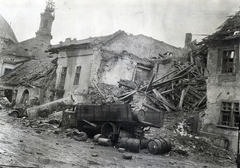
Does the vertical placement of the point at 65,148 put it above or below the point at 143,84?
below

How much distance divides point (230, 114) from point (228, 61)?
308cm

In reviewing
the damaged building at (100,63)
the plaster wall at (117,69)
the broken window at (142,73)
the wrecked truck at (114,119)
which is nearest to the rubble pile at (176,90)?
the plaster wall at (117,69)

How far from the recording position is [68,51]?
79.8ft

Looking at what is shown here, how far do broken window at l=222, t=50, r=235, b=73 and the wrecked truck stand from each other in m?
4.88

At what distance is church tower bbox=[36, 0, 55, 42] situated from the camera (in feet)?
148

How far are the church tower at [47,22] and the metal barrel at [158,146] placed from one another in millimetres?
37758

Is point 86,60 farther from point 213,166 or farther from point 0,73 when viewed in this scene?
point 0,73

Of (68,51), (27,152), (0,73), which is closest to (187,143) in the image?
(27,152)

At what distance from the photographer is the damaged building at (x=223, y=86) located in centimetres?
1380

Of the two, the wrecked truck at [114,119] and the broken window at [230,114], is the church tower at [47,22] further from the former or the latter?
the broken window at [230,114]

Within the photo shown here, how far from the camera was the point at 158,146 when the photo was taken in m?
11.6

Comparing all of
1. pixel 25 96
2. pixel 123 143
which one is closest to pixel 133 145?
pixel 123 143

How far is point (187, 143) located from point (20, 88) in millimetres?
21011

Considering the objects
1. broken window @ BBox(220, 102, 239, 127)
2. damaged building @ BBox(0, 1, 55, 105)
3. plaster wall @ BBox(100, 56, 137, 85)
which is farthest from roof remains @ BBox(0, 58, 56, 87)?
broken window @ BBox(220, 102, 239, 127)
